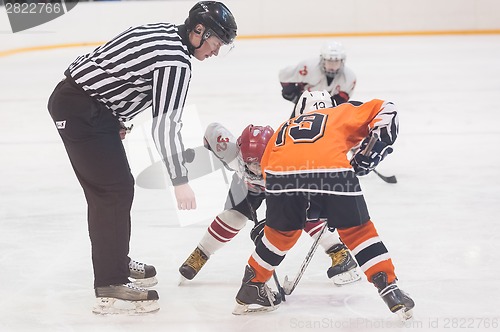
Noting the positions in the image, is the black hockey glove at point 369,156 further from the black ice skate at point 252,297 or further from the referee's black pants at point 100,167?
the referee's black pants at point 100,167

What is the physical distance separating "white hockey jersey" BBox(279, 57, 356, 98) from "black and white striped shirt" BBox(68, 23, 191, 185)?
2146 mm

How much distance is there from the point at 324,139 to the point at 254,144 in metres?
0.30

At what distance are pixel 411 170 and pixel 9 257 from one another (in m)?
2.37

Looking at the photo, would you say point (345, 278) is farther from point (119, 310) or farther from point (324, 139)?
point (119, 310)

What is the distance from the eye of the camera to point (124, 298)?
2.57 m

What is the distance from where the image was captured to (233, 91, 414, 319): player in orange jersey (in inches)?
92.5

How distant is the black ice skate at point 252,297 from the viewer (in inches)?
98.3

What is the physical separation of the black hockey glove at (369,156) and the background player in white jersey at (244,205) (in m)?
0.29

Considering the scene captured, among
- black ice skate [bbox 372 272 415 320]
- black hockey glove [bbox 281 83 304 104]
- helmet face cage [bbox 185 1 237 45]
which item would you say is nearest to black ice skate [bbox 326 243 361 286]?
black ice skate [bbox 372 272 415 320]

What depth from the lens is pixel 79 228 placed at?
3.58 m

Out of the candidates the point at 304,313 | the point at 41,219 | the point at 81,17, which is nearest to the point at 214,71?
the point at 81,17

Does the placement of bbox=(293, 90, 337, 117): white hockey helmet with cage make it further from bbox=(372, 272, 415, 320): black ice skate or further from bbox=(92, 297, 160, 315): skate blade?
bbox=(92, 297, 160, 315): skate blade

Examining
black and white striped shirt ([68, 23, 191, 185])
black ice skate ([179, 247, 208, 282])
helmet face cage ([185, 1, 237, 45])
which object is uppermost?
helmet face cage ([185, 1, 237, 45])

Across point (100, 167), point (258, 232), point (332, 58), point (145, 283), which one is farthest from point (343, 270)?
point (332, 58)
